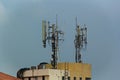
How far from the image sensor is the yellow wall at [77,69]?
73.7 m

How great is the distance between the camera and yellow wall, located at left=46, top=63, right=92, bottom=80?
242 ft

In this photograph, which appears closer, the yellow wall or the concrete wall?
the concrete wall

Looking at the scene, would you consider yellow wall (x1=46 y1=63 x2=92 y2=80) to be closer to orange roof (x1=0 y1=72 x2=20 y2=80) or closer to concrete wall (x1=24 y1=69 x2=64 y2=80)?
concrete wall (x1=24 y1=69 x2=64 y2=80)

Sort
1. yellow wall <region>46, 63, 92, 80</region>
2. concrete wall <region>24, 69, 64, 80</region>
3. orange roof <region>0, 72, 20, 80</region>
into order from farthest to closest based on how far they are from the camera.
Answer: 1. yellow wall <region>46, 63, 92, 80</region>
2. concrete wall <region>24, 69, 64, 80</region>
3. orange roof <region>0, 72, 20, 80</region>

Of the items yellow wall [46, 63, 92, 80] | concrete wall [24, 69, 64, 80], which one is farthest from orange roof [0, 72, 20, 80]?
yellow wall [46, 63, 92, 80]

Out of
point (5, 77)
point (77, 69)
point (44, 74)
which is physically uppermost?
point (77, 69)

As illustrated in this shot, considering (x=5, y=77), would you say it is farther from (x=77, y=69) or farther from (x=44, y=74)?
(x=77, y=69)

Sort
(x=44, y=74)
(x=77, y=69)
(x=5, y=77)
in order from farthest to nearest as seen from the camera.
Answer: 1. (x=77, y=69)
2. (x=44, y=74)
3. (x=5, y=77)

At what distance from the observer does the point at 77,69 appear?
7469 centimetres

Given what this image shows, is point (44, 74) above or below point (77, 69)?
below

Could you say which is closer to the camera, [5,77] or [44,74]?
[5,77]

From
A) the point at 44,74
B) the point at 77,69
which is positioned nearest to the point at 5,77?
the point at 44,74

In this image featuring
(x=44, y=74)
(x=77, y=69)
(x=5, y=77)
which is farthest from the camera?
(x=77, y=69)

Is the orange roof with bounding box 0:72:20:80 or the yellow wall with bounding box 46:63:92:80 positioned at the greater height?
the yellow wall with bounding box 46:63:92:80
